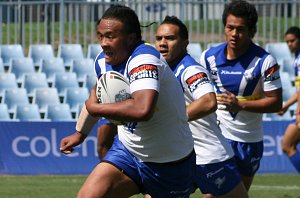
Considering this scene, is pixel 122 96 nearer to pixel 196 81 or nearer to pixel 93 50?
pixel 196 81

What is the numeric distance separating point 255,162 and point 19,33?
37.8ft

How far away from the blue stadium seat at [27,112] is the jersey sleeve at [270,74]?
8.06m

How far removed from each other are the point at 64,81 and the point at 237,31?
30.6 ft

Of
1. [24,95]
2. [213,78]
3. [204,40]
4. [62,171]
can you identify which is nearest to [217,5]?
[204,40]

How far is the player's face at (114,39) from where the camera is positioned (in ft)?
18.9

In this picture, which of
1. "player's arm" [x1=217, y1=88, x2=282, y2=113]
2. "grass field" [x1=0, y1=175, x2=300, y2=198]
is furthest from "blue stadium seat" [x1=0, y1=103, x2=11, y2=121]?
"player's arm" [x1=217, y1=88, x2=282, y2=113]

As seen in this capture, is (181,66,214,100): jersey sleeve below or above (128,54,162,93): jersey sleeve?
below

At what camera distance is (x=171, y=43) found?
742 centimetres

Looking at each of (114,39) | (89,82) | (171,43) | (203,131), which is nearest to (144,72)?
(114,39)

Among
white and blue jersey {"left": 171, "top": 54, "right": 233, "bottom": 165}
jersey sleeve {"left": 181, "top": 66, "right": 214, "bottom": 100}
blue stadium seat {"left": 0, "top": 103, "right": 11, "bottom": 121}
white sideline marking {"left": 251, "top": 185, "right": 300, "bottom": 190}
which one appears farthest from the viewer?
blue stadium seat {"left": 0, "top": 103, "right": 11, "bottom": 121}

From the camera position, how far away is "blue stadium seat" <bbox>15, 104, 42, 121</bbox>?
15438 mm

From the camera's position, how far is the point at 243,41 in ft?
26.0

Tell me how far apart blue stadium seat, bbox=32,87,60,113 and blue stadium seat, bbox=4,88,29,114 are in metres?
0.18

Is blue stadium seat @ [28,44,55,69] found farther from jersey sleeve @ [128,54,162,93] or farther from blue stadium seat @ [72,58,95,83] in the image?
jersey sleeve @ [128,54,162,93]
